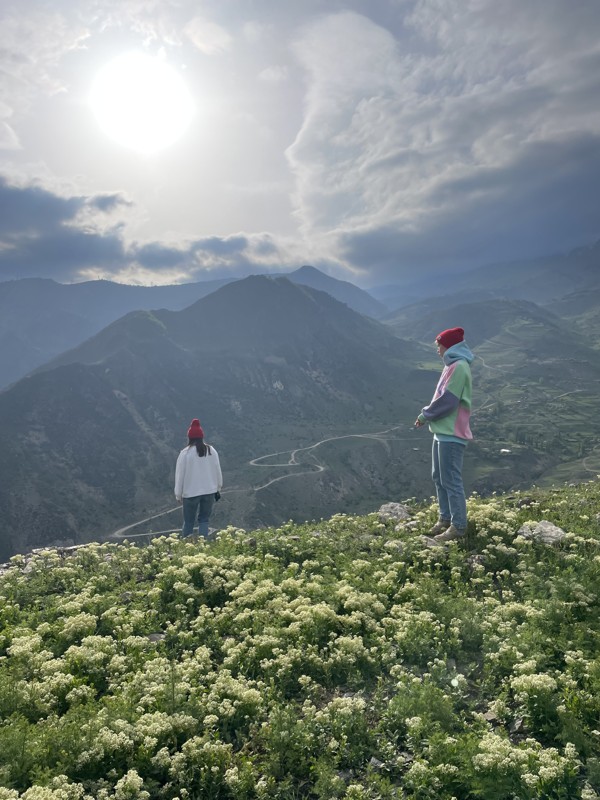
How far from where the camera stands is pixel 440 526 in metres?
11.8

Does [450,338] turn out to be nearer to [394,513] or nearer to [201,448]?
[394,513]

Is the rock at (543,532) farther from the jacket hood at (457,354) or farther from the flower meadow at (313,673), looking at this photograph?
the jacket hood at (457,354)

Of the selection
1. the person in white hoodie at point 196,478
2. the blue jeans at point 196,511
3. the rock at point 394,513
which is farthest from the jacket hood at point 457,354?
the blue jeans at point 196,511

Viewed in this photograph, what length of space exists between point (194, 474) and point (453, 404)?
8.55m

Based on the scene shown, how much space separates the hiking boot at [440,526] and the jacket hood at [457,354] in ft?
12.9

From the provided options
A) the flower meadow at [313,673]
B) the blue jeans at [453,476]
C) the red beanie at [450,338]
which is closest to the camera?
the flower meadow at [313,673]

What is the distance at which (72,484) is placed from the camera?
146875 millimetres

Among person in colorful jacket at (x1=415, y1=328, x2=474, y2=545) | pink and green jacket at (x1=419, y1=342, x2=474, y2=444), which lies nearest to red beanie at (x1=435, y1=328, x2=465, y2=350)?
person in colorful jacket at (x1=415, y1=328, x2=474, y2=545)

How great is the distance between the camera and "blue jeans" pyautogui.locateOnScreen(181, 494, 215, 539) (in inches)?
601

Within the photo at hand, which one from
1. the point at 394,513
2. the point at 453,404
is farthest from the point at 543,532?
the point at 394,513

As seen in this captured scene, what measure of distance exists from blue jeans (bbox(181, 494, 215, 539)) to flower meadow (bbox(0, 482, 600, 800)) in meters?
3.75

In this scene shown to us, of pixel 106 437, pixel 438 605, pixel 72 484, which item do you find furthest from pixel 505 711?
pixel 106 437

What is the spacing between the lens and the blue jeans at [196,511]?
1527 centimetres

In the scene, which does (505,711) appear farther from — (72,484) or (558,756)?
(72,484)
